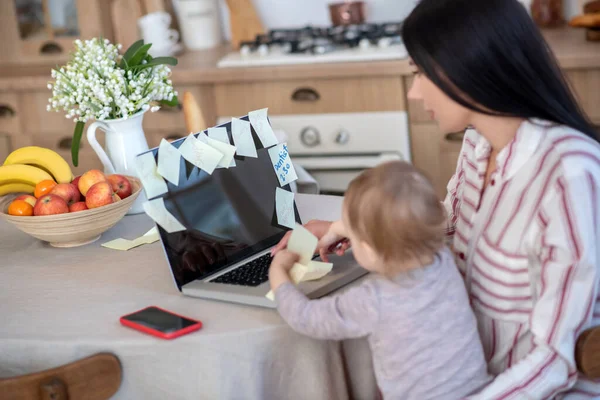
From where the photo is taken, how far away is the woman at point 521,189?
128cm

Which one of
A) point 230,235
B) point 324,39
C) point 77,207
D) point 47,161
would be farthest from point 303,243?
point 324,39

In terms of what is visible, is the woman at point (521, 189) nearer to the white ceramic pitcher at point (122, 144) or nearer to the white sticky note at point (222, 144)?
the white sticky note at point (222, 144)

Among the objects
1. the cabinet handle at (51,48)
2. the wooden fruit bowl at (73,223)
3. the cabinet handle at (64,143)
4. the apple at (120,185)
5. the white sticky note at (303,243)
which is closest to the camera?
the white sticky note at (303,243)

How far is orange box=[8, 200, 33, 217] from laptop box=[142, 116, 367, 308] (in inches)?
15.3

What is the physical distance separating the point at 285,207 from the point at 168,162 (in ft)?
1.00

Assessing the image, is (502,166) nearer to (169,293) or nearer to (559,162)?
(559,162)

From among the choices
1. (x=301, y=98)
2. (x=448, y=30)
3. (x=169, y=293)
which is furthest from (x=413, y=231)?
(x=301, y=98)

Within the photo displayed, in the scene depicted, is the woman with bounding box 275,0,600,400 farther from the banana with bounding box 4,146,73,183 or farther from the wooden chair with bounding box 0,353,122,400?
the banana with bounding box 4,146,73,183

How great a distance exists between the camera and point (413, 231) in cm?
127

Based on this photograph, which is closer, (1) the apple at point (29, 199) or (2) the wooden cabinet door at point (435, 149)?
(1) the apple at point (29, 199)

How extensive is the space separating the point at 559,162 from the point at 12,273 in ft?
3.46

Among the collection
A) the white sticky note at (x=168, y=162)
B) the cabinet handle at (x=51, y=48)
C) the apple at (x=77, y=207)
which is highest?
the white sticky note at (x=168, y=162)

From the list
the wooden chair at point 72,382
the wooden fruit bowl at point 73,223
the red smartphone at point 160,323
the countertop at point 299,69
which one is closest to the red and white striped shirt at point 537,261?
the red smartphone at point 160,323

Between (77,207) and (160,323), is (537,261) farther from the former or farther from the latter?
(77,207)
